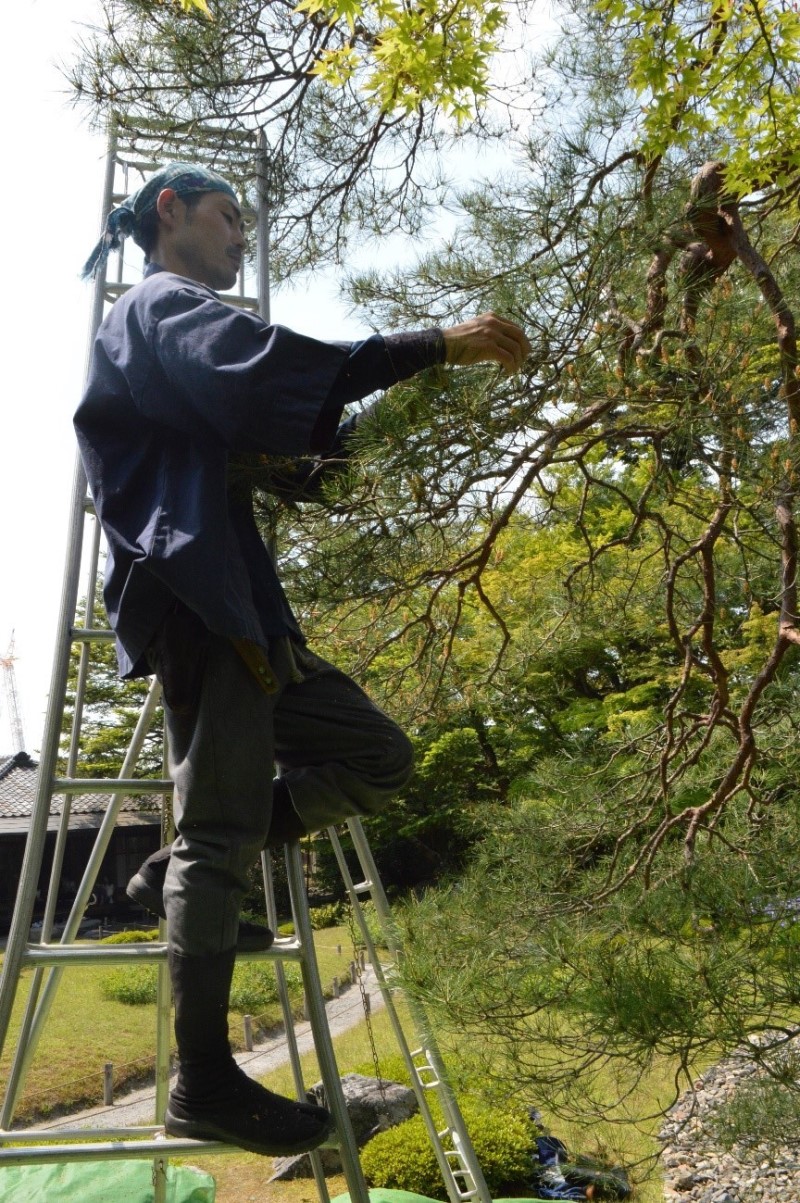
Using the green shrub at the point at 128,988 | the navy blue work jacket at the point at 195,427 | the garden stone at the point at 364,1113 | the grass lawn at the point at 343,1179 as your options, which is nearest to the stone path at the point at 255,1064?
the garden stone at the point at 364,1113

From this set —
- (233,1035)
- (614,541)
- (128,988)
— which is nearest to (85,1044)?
(233,1035)

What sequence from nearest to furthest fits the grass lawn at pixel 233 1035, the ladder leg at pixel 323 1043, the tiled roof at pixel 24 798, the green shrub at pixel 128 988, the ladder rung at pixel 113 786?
the ladder leg at pixel 323 1043 < the ladder rung at pixel 113 786 < the grass lawn at pixel 233 1035 < the green shrub at pixel 128 988 < the tiled roof at pixel 24 798

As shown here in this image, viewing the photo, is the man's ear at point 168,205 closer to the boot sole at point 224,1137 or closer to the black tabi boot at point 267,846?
the black tabi boot at point 267,846

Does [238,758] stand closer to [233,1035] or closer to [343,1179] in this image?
[343,1179]

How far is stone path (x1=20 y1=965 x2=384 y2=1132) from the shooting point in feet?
22.1

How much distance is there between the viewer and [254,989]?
10094mm

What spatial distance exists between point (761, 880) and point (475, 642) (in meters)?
1.67

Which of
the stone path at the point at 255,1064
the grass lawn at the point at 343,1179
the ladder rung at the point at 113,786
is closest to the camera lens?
the ladder rung at the point at 113,786

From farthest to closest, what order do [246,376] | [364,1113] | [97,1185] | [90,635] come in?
[364,1113] → [97,1185] → [90,635] → [246,376]

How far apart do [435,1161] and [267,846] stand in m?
3.74

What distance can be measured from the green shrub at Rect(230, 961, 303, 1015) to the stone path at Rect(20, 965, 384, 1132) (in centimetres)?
52

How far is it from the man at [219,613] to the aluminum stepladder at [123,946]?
9 cm

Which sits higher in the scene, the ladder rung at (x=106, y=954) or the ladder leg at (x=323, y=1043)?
the ladder rung at (x=106, y=954)

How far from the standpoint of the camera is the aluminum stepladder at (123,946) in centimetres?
152
